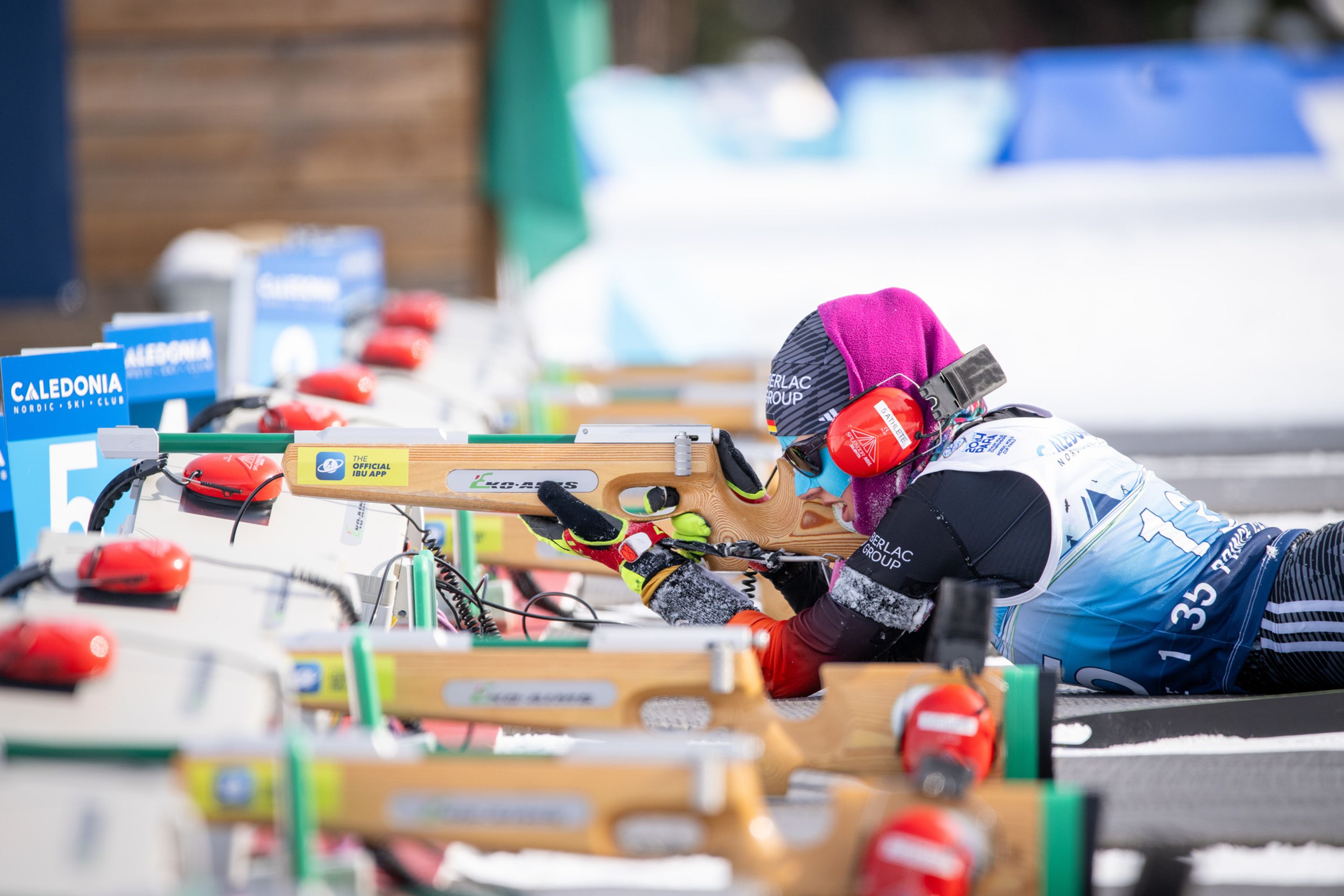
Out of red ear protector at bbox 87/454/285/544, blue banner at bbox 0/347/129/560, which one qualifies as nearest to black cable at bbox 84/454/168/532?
red ear protector at bbox 87/454/285/544

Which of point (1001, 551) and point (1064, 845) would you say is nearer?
point (1064, 845)

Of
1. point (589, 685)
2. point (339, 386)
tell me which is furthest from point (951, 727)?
point (339, 386)

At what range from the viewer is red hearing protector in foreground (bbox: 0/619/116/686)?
6.13 feet

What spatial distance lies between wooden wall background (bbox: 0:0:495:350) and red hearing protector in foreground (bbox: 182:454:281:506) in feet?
17.2

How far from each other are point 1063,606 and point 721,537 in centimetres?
77

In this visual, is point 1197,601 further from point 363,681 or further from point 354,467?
point 354,467

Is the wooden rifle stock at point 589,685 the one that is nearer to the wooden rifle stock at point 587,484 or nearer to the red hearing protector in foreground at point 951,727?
the red hearing protector in foreground at point 951,727

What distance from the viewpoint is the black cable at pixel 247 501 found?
258cm

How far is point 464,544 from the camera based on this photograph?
132 inches

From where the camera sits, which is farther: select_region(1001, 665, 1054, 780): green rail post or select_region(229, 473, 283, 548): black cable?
select_region(229, 473, 283, 548): black cable

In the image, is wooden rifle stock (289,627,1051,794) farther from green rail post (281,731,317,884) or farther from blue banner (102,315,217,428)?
blue banner (102,315,217,428)

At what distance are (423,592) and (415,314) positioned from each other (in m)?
2.82

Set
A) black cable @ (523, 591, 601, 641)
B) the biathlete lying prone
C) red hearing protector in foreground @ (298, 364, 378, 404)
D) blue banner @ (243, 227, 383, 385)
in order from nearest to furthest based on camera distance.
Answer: the biathlete lying prone
black cable @ (523, 591, 601, 641)
red hearing protector in foreground @ (298, 364, 378, 404)
blue banner @ (243, 227, 383, 385)

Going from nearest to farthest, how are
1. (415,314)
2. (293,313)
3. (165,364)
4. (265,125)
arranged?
(165,364) < (293,313) < (415,314) < (265,125)
